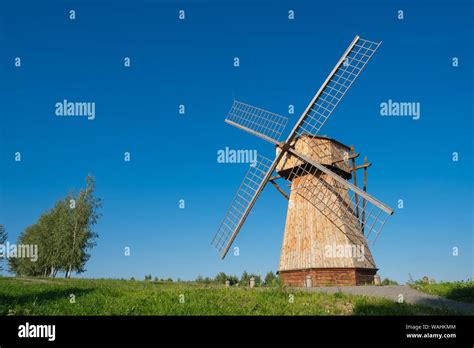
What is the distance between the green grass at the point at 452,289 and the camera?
1748 cm

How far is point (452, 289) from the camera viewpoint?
61.0ft

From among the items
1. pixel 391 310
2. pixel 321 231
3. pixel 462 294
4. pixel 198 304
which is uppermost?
pixel 321 231

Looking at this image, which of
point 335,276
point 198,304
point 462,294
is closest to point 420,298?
point 462,294

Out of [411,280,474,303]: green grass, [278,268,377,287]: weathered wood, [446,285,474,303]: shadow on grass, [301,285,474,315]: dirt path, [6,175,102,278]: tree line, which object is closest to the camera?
[301,285,474,315]: dirt path

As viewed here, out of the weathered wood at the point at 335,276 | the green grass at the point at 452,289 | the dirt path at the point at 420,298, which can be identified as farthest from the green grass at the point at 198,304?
the weathered wood at the point at 335,276

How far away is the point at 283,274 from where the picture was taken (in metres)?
24.8

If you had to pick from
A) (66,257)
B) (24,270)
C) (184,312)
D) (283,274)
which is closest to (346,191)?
(283,274)

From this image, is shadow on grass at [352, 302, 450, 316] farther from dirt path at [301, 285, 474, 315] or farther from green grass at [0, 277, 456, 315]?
dirt path at [301, 285, 474, 315]

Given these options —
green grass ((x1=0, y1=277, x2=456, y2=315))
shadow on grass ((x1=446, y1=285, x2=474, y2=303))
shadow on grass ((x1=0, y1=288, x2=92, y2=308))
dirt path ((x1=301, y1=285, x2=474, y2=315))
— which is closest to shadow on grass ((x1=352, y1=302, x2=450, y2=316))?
green grass ((x1=0, y1=277, x2=456, y2=315))

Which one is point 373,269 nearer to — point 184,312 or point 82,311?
point 184,312

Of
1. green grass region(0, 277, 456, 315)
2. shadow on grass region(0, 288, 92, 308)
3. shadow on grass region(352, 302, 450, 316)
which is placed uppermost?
shadow on grass region(0, 288, 92, 308)

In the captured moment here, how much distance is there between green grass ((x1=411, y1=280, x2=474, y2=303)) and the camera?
1748 centimetres

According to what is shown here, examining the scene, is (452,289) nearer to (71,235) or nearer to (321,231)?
(321,231)
